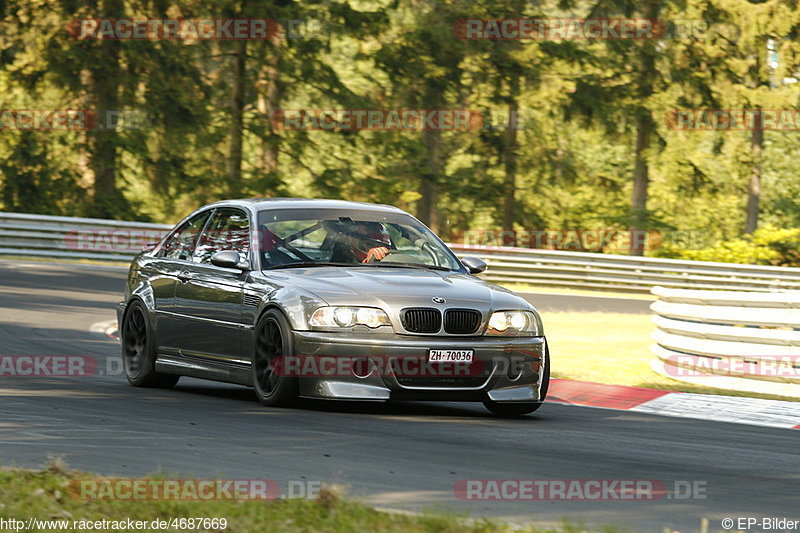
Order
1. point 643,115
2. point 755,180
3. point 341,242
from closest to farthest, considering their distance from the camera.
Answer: point 341,242, point 643,115, point 755,180

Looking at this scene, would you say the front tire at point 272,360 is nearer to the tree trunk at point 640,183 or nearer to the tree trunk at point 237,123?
the tree trunk at point 237,123

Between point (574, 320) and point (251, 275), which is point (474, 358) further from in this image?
point (574, 320)

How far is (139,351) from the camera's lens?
11.4 meters

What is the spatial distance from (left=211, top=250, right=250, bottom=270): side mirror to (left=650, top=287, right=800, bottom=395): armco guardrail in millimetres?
5235

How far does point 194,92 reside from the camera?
36.2 m

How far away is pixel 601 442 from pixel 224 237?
3.65 meters

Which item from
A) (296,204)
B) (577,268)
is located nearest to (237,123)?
(577,268)

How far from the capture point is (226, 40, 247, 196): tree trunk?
37094mm

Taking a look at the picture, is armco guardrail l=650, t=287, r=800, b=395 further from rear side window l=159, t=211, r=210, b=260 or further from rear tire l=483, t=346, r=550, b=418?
Answer: rear side window l=159, t=211, r=210, b=260

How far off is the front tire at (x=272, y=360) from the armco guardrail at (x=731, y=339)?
520 centimetres

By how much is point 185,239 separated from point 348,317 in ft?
8.74

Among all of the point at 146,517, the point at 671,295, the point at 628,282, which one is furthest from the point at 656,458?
the point at 628,282

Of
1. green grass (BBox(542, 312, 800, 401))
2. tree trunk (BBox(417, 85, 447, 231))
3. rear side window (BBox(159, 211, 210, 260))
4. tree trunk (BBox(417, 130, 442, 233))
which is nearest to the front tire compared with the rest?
rear side window (BBox(159, 211, 210, 260))

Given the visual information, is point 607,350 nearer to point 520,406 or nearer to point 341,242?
point 520,406
